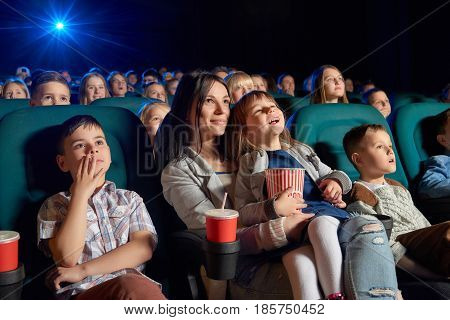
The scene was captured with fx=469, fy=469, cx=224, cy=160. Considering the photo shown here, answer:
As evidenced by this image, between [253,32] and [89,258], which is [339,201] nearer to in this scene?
[89,258]

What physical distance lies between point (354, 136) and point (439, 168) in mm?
361

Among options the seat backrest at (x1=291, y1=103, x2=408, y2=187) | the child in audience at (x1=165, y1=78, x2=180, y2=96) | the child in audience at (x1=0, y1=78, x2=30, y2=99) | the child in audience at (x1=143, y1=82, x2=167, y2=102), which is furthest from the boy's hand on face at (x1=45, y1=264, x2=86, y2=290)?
the child in audience at (x1=165, y1=78, x2=180, y2=96)

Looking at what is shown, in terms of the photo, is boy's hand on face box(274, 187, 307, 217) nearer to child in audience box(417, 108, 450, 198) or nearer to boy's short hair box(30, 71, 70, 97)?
child in audience box(417, 108, 450, 198)

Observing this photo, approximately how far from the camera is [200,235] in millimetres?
1049

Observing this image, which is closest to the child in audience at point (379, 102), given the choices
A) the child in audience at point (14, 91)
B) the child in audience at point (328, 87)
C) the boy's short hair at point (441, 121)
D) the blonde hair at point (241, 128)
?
the child in audience at point (328, 87)

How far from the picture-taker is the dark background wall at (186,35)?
8.02m

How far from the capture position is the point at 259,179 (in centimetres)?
128

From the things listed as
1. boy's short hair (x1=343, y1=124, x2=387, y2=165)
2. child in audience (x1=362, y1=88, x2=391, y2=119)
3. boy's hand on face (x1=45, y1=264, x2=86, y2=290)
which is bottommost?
boy's hand on face (x1=45, y1=264, x2=86, y2=290)

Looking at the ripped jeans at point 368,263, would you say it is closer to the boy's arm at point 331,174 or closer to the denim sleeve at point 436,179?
the boy's arm at point 331,174

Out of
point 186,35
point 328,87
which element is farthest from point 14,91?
point 186,35

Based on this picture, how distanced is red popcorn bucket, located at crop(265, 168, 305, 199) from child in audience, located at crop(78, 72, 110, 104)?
1692 mm

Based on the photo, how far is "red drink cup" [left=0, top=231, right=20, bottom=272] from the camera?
844 millimetres
